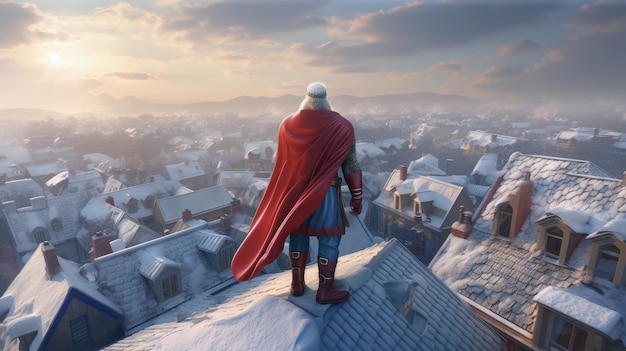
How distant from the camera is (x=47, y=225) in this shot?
997 inches

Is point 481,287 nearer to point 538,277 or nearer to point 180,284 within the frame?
point 538,277

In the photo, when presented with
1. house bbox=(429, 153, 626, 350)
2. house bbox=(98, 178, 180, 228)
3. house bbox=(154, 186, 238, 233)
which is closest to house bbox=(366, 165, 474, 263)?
house bbox=(429, 153, 626, 350)

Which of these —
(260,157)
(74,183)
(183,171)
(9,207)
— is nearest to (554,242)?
(9,207)

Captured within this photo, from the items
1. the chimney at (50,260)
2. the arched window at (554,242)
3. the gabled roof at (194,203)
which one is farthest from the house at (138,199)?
the arched window at (554,242)

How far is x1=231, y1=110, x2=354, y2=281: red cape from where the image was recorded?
4.43 m

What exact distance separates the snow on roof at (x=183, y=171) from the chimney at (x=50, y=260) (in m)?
31.1

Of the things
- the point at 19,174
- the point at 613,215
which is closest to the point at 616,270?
the point at 613,215

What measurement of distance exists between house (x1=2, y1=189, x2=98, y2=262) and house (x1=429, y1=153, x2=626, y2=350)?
28816 millimetres

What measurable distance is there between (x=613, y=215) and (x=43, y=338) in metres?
19.9

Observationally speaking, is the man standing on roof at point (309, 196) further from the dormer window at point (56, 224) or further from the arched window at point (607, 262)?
the dormer window at point (56, 224)

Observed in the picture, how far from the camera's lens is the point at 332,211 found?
4.69 m

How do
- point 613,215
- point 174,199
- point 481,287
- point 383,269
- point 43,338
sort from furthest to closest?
point 174,199 → point 43,338 → point 481,287 → point 613,215 → point 383,269

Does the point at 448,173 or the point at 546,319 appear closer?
the point at 546,319

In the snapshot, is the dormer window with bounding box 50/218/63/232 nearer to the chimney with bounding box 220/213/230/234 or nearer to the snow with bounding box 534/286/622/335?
the chimney with bounding box 220/213/230/234
